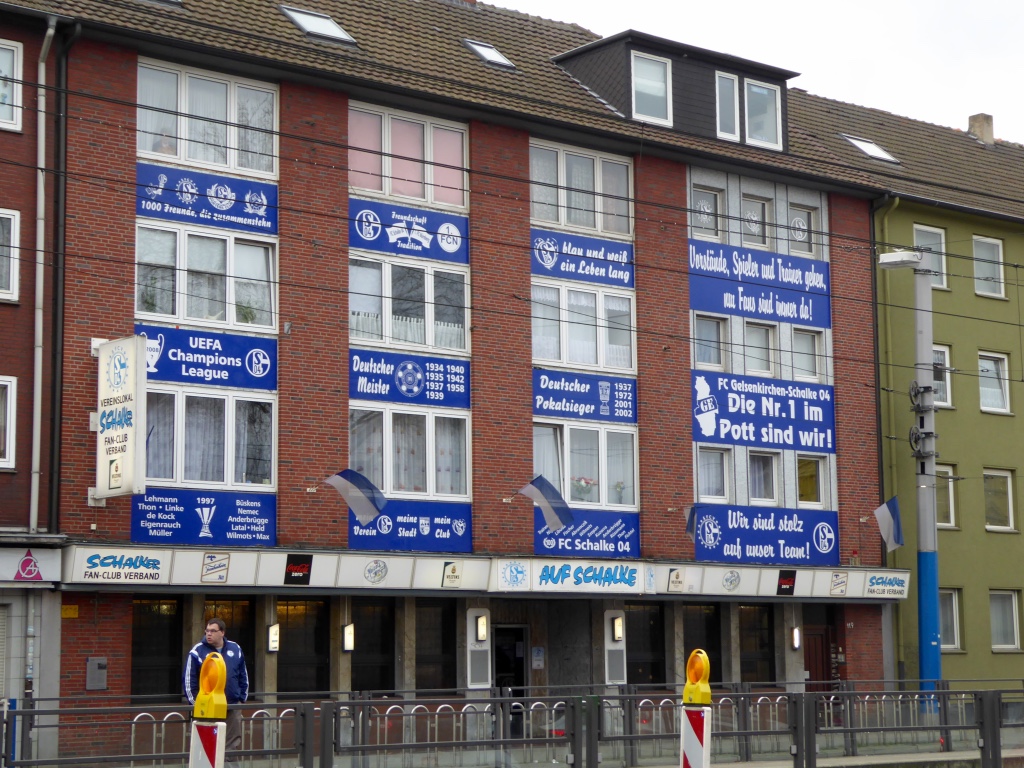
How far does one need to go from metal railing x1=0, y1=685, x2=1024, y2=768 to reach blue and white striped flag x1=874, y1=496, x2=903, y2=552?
10.8m

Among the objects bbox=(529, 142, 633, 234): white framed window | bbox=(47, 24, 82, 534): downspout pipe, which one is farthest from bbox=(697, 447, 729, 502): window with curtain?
bbox=(47, 24, 82, 534): downspout pipe

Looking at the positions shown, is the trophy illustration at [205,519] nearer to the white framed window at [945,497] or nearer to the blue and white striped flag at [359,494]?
the blue and white striped flag at [359,494]

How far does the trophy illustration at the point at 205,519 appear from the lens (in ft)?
85.0

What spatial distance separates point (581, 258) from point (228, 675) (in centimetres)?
1609

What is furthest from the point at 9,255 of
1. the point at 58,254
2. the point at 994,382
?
the point at 994,382

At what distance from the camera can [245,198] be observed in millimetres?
27250

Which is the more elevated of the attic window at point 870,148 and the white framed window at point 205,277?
the attic window at point 870,148

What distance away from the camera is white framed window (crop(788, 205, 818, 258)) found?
113 ft

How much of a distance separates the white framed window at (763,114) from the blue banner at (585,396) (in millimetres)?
6474

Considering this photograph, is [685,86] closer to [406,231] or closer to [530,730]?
[406,231]

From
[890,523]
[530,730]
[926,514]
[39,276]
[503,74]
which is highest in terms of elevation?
[503,74]

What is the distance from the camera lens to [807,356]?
34.4m

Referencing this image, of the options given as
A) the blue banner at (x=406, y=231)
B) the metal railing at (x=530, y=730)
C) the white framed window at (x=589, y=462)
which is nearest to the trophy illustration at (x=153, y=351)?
the blue banner at (x=406, y=231)

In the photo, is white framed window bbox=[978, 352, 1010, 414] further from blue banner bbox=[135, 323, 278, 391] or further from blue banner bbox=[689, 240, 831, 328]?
blue banner bbox=[135, 323, 278, 391]
